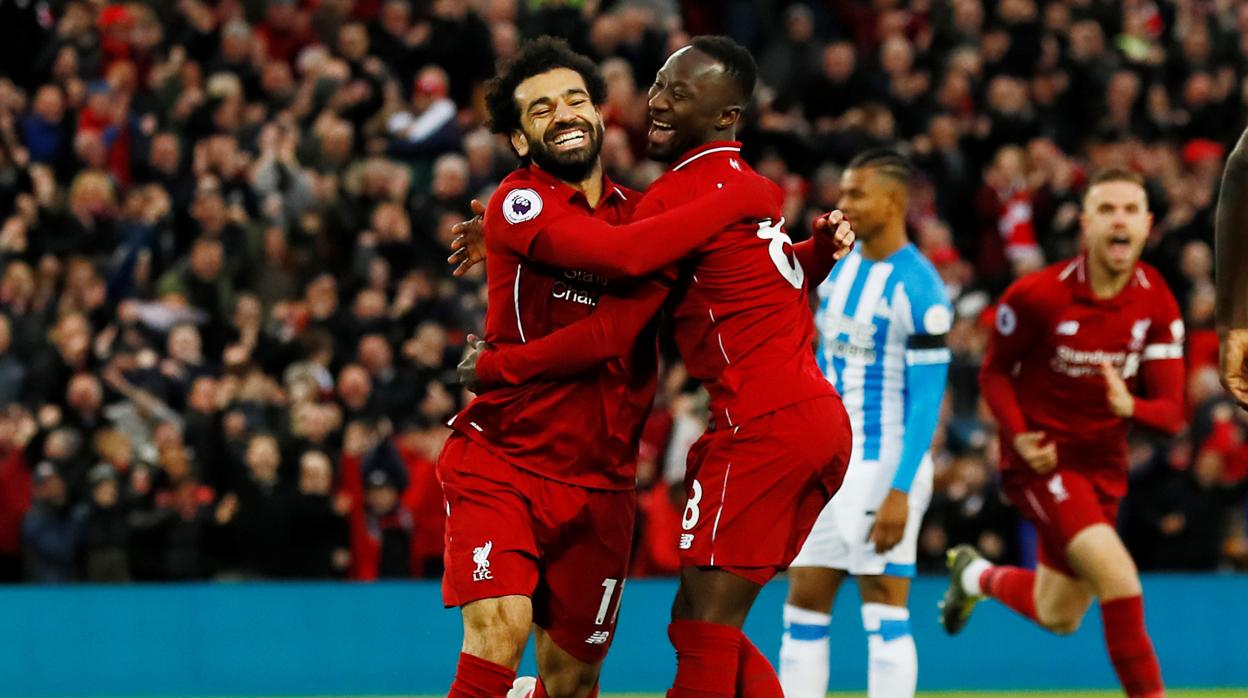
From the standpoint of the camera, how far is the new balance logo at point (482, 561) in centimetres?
596

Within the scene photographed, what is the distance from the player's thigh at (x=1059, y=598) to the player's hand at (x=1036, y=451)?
0.64m

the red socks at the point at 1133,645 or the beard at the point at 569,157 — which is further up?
the beard at the point at 569,157

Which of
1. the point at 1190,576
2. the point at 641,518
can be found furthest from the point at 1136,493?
the point at 641,518

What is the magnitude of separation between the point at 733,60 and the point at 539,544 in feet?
5.48

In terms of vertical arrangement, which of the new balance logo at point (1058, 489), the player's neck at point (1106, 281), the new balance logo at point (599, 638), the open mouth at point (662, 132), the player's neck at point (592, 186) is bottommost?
the new balance logo at point (599, 638)

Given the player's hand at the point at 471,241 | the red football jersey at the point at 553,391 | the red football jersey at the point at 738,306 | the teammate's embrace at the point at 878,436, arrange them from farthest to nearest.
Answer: the teammate's embrace at the point at 878,436 → the player's hand at the point at 471,241 → the red football jersey at the point at 553,391 → the red football jersey at the point at 738,306

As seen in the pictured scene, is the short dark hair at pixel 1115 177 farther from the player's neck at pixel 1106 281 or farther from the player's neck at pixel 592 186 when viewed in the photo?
the player's neck at pixel 592 186

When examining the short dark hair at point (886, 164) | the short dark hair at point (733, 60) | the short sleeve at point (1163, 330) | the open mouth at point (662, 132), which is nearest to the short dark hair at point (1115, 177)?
the short sleeve at point (1163, 330)

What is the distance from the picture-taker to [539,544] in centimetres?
619

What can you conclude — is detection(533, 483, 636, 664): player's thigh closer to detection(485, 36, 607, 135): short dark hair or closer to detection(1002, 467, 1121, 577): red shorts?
detection(485, 36, 607, 135): short dark hair

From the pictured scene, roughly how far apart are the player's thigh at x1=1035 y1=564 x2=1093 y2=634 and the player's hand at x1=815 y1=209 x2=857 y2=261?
3.44m

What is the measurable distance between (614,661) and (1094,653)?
312 centimetres

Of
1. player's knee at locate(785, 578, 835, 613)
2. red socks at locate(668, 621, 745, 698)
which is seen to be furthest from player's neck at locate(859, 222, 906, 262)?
red socks at locate(668, 621, 745, 698)

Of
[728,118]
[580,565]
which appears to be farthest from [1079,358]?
[580,565]
